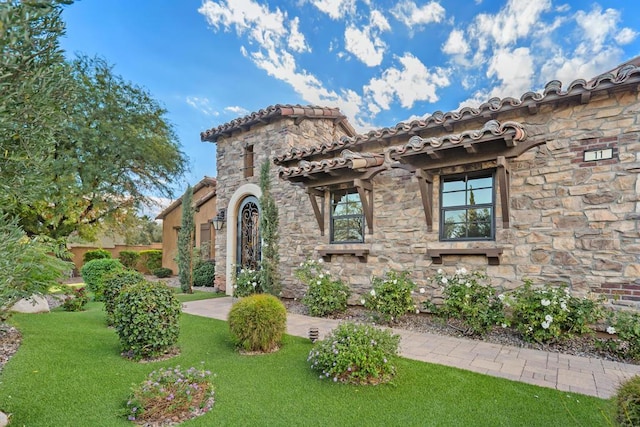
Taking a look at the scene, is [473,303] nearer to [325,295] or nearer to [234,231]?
[325,295]

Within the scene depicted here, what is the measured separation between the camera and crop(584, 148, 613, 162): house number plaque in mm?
5340

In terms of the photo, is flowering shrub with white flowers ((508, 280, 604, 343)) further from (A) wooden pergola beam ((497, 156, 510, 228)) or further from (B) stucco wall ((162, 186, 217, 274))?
(B) stucco wall ((162, 186, 217, 274))

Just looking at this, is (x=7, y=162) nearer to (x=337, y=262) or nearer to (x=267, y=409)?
Answer: (x=267, y=409)

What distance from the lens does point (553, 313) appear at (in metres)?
5.06

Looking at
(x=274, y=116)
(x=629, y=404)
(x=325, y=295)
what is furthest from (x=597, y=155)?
(x=274, y=116)

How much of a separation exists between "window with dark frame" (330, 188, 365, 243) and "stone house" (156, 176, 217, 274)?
24.1 feet

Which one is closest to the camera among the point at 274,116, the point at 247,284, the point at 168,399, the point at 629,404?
the point at 629,404

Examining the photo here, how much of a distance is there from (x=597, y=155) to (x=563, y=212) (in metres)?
1.03

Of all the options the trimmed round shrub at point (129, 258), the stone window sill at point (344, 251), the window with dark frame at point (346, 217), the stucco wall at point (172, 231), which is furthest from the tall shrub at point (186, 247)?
the trimmed round shrub at point (129, 258)

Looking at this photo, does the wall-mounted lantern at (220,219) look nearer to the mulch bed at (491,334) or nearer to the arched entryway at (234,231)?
the arched entryway at (234,231)

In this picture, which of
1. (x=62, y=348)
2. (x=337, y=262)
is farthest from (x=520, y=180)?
(x=62, y=348)

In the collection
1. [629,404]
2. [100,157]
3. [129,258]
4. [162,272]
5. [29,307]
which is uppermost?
[100,157]

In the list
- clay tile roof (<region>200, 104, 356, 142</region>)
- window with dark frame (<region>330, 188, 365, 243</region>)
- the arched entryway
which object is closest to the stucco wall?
clay tile roof (<region>200, 104, 356, 142</region>)

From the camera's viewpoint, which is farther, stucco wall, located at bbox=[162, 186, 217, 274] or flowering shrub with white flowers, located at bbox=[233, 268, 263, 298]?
stucco wall, located at bbox=[162, 186, 217, 274]
